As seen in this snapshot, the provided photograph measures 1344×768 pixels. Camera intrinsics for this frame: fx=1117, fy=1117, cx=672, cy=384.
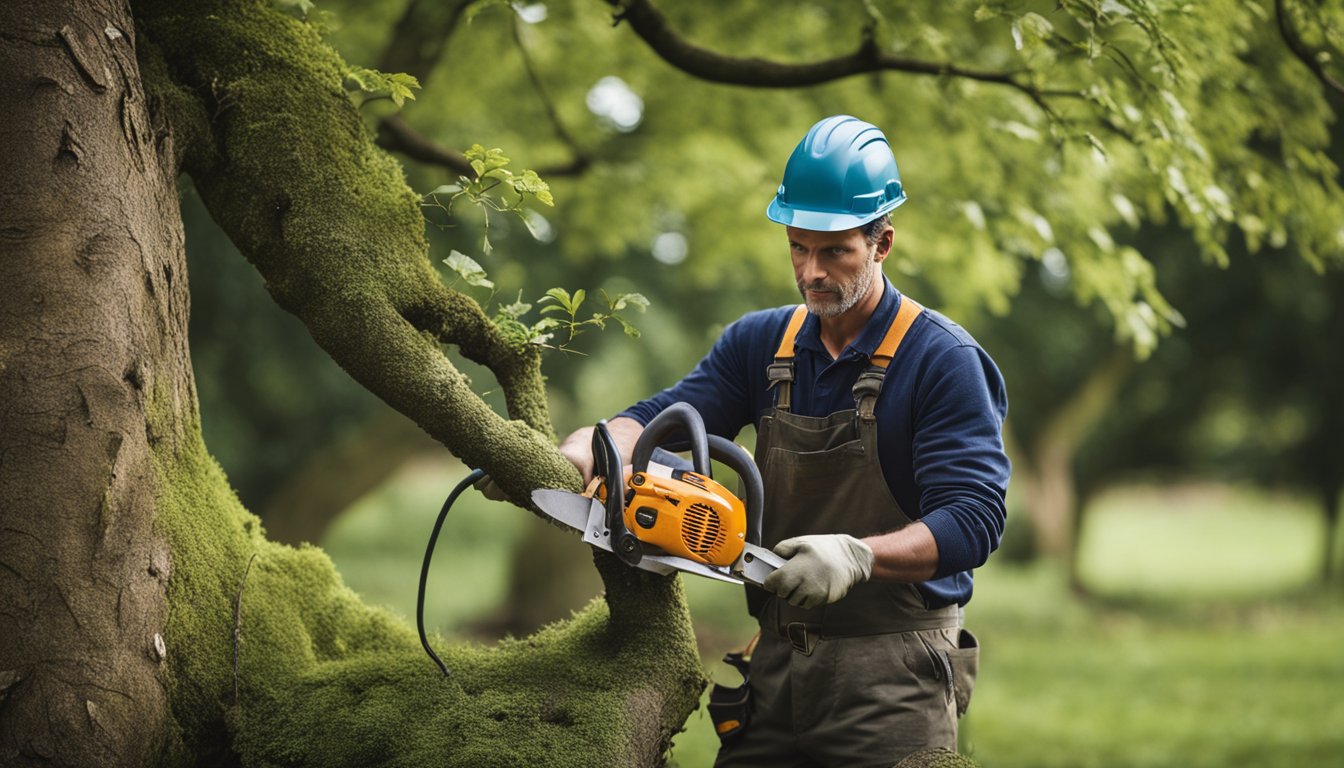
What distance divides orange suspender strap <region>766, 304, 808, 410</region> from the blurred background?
76 cm

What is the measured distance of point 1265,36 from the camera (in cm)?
464

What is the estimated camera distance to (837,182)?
2875 mm

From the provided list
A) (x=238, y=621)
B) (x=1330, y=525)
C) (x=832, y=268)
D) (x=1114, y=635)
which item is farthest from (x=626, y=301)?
(x=1330, y=525)

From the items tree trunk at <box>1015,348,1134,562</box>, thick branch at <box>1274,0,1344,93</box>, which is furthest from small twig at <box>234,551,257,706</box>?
tree trunk at <box>1015,348,1134,562</box>

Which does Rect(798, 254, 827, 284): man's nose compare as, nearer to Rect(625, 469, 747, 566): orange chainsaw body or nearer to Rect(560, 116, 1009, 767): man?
Rect(560, 116, 1009, 767): man

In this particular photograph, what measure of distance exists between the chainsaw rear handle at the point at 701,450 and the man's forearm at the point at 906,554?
0.94 ft

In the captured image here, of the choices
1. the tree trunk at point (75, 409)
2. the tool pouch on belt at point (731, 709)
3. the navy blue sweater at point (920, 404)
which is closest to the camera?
the tree trunk at point (75, 409)

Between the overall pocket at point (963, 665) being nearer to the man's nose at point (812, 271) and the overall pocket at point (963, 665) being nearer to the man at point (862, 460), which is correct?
the man at point (862, 460)

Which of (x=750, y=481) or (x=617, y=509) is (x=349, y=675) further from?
(x=750, y=481)

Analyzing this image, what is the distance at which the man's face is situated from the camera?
115 inches

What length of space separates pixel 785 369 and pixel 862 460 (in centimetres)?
35

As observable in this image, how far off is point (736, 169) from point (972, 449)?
558 cm

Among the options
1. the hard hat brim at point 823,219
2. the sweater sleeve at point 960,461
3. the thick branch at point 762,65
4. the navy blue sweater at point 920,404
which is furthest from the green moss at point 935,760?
the thick branch at point 762,65

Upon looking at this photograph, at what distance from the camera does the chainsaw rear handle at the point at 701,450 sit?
2.71m
